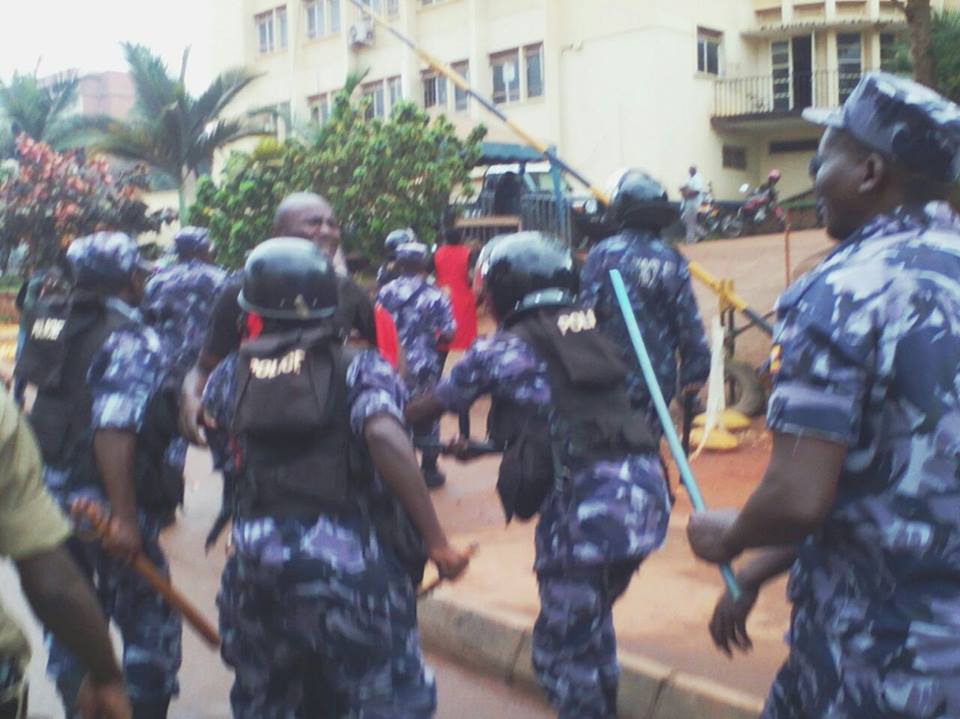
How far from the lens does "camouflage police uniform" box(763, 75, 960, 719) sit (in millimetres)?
1770

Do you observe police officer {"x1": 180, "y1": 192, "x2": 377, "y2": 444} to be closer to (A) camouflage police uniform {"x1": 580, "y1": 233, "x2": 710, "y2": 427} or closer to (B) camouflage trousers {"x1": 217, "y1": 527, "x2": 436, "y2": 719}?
(B) camouflage trousers {"x1": 217, "y1": 527, "x2": 436, "y2": 719}

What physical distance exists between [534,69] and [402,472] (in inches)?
845

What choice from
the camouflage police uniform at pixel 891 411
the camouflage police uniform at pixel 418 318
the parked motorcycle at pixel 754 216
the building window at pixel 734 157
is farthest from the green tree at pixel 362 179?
the camouflage police uniform at pixel 891 411

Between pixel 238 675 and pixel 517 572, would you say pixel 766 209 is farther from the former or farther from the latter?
pixel 238 675

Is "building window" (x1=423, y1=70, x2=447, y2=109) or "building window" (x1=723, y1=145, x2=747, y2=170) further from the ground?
"building window" (x1=423, y1=70, x2=447, y2=109)

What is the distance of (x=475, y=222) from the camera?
1617 cm

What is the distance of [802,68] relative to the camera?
24.1m

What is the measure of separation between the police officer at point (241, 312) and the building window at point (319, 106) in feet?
78.8

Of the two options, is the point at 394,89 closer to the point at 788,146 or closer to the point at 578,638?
the point at 788,146

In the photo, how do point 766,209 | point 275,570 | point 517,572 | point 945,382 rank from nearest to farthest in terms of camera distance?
point 945,382
point 275,570
point 517,572
point 766,209

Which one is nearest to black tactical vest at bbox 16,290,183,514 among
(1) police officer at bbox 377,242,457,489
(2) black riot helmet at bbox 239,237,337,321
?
(2) black riot helmet at bbox 239,237,337,321

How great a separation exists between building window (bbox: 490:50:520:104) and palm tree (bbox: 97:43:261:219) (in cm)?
555

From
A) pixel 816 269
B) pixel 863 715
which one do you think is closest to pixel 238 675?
pixel 863 715

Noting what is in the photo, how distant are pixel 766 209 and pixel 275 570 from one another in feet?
63.2
